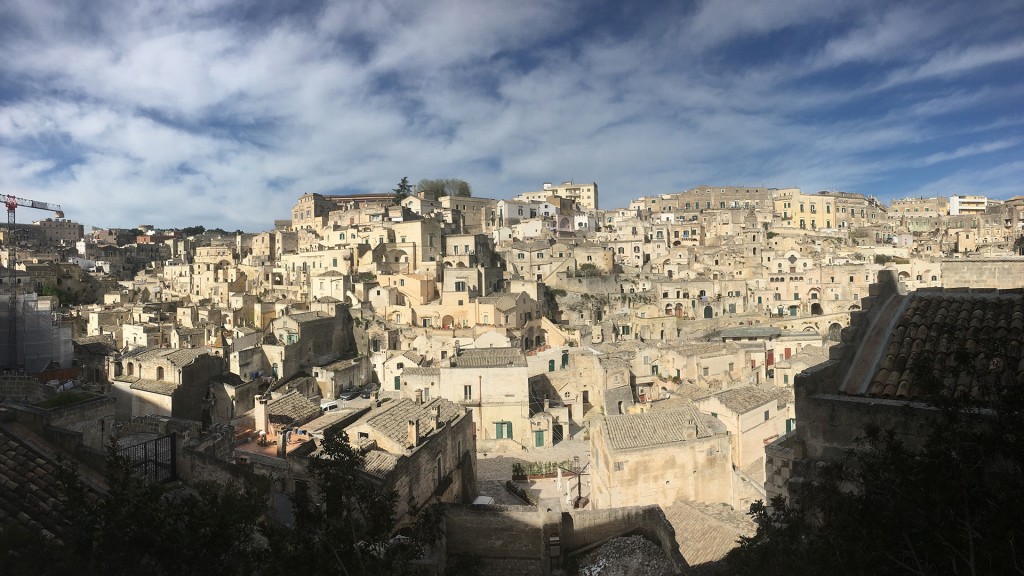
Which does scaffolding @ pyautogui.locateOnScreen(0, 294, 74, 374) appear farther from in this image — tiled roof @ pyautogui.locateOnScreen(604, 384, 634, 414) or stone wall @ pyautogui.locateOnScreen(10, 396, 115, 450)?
tiled roof @ pyautogui.locateOnScreen(604, 384, 634, 414)

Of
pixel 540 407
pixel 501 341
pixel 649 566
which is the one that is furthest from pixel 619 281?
pixel 649 566

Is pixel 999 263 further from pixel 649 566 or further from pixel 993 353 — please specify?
pixel 649 566

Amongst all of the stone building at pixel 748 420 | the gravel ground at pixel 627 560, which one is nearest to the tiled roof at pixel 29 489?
the gravel ground at pixel 627 560

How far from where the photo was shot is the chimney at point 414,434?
15086mm

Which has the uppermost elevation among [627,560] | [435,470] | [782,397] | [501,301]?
[501,301]

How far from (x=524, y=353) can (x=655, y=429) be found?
54.5 feet

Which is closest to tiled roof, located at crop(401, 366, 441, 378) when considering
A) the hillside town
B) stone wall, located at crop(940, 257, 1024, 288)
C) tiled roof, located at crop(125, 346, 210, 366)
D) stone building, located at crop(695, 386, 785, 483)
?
the hillside town

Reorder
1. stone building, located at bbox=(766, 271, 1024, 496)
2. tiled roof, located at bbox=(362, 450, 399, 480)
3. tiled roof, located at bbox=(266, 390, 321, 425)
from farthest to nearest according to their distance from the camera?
tiled roof, located at bbox=(266, 390, 321, 425) → tiled roof, located at bbox=(362, 450, 399, 480) → stone building, located at bbox=(766, 271, 1024, 496)

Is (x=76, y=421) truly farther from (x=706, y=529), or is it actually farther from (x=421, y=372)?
(x=421, y=372)

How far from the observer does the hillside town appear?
830cm

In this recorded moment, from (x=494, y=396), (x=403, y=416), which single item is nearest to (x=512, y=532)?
(x=403, y=416)

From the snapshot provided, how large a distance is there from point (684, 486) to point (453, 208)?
2338 inches

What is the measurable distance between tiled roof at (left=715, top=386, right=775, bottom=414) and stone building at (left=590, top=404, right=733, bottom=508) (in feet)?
8.82

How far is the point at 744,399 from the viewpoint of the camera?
22281 mm
